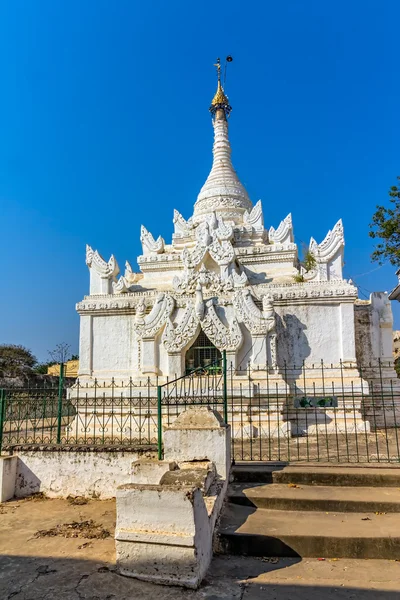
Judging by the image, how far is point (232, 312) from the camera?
1502 centimetres

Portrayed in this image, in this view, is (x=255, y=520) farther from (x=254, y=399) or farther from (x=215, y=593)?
(x=254, y=399)

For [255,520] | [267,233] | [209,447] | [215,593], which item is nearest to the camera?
[215,593]

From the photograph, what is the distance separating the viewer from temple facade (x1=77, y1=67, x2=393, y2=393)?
14.6 meters

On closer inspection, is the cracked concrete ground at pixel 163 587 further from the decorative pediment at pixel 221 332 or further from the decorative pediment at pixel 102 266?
the decorative pediment at pixel 102 266

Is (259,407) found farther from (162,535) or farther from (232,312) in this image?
(162,535)

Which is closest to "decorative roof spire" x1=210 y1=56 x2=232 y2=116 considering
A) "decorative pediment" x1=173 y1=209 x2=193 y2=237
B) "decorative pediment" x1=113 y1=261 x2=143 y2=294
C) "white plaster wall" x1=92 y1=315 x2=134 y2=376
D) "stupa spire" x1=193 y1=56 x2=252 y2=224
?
"stupa spire" x1=193 y1=56 x2=252 y2=224

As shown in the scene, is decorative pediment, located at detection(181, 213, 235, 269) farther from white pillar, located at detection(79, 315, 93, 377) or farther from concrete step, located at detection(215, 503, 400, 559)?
concrete step, located at detection(215, 503, 400, 559)

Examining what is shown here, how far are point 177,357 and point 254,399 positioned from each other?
3013mm

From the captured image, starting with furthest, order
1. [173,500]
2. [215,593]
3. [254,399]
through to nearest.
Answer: [254,399], [173,500], [215,593]

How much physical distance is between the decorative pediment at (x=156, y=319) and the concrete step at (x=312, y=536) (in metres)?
9.49

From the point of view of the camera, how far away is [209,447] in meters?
7.04

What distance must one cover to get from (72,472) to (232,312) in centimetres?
793

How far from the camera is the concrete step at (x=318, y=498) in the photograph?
6.43 meters

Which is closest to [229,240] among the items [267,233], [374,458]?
[267,233]
